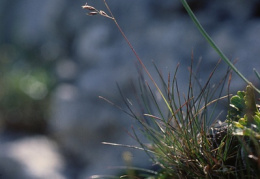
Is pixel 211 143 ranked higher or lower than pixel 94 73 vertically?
higher

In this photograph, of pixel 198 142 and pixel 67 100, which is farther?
pixel 67 100

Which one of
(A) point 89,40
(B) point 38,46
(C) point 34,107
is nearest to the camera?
(A) point 89,40

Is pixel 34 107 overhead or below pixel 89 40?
below

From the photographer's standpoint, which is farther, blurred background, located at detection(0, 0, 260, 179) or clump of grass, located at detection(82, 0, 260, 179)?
blurred background, located at detection(0, 0, 260, 179)

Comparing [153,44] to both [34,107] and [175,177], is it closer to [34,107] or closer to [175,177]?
[34,107]

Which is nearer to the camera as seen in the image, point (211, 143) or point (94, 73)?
point (211, 143)

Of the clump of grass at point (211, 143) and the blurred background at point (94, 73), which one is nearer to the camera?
the clump of grass at point (211, 143)

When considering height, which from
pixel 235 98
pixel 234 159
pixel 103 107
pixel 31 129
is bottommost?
pixel 31 129

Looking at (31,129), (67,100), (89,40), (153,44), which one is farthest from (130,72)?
(31,129)
